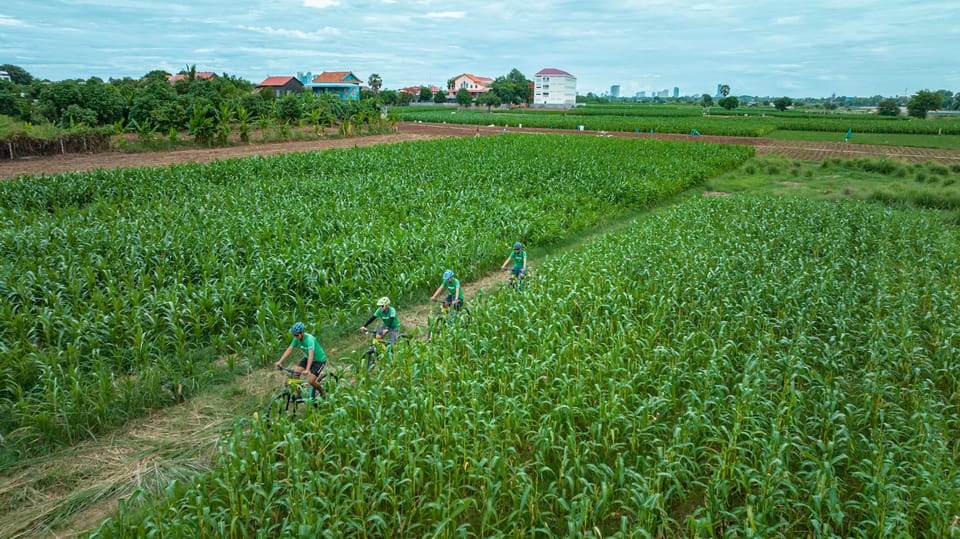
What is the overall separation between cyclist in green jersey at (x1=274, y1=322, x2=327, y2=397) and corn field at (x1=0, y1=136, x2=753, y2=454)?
200cm

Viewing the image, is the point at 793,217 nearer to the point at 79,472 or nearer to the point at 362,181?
the point at 362,181

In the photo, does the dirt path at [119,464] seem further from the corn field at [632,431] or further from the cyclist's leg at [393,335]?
the cyclist's leg at [393,335]

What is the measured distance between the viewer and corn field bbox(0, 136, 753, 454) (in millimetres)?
7922

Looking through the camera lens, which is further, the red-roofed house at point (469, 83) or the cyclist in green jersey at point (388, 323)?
the red-roofed house at point (469, 83)

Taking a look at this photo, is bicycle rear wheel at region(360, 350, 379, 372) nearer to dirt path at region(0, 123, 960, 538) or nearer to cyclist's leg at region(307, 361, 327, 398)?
cyclist's leg at region(307, 361, 327, 398)

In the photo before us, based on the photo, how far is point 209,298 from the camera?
32.5 ft

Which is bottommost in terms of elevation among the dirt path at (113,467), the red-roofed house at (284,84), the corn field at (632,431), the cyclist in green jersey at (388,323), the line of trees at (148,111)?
the dirt path at (113,467)

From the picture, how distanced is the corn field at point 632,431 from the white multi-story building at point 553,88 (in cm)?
13312

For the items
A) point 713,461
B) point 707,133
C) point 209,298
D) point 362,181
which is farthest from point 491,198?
point 707,133

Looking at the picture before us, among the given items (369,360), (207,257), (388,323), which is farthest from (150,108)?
(388,323)

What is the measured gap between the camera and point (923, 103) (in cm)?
8150

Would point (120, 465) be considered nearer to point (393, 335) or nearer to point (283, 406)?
point (283, 406)

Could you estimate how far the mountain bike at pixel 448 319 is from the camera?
8.97m

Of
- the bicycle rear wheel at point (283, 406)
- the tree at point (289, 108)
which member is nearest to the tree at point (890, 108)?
the tree at point (289, 108)
